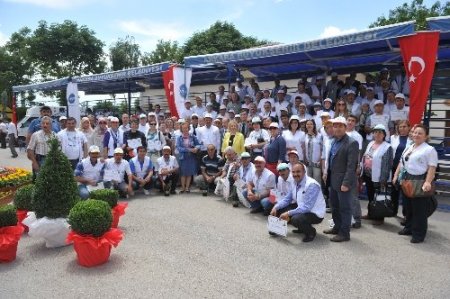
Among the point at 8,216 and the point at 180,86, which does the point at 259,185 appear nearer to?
the point at 8,216

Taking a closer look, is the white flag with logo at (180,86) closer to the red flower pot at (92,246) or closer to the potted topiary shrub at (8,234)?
the potted topiary shrub at (8,234)

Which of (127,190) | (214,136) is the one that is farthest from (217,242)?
(214,136)

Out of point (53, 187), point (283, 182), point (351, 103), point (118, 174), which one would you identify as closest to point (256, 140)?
point (283, 182)

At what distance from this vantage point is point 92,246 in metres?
4.55

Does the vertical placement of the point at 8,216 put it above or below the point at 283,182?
below

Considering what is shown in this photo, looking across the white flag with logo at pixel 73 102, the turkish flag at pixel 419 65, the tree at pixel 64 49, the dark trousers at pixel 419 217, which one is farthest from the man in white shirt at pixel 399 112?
the tree at pixel 64 49

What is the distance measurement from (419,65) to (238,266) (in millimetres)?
4973

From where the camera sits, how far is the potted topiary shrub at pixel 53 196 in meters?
5.03

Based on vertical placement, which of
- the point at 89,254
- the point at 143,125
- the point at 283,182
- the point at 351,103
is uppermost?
the point at 351,103

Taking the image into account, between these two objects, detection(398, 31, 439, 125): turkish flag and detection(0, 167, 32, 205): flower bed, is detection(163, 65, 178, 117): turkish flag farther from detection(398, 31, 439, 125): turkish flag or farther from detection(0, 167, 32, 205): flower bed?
detection(398, 31, 439, 125): turkish flag

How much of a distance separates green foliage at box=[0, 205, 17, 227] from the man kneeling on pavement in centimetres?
371

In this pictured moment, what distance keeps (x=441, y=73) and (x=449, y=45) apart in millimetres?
2332

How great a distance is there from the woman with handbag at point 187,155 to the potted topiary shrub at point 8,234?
15.0 ft

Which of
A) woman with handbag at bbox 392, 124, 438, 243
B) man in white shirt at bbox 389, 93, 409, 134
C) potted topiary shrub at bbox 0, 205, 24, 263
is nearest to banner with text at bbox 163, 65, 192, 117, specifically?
man in white shirt at bbox 389, 93, 409, 134
